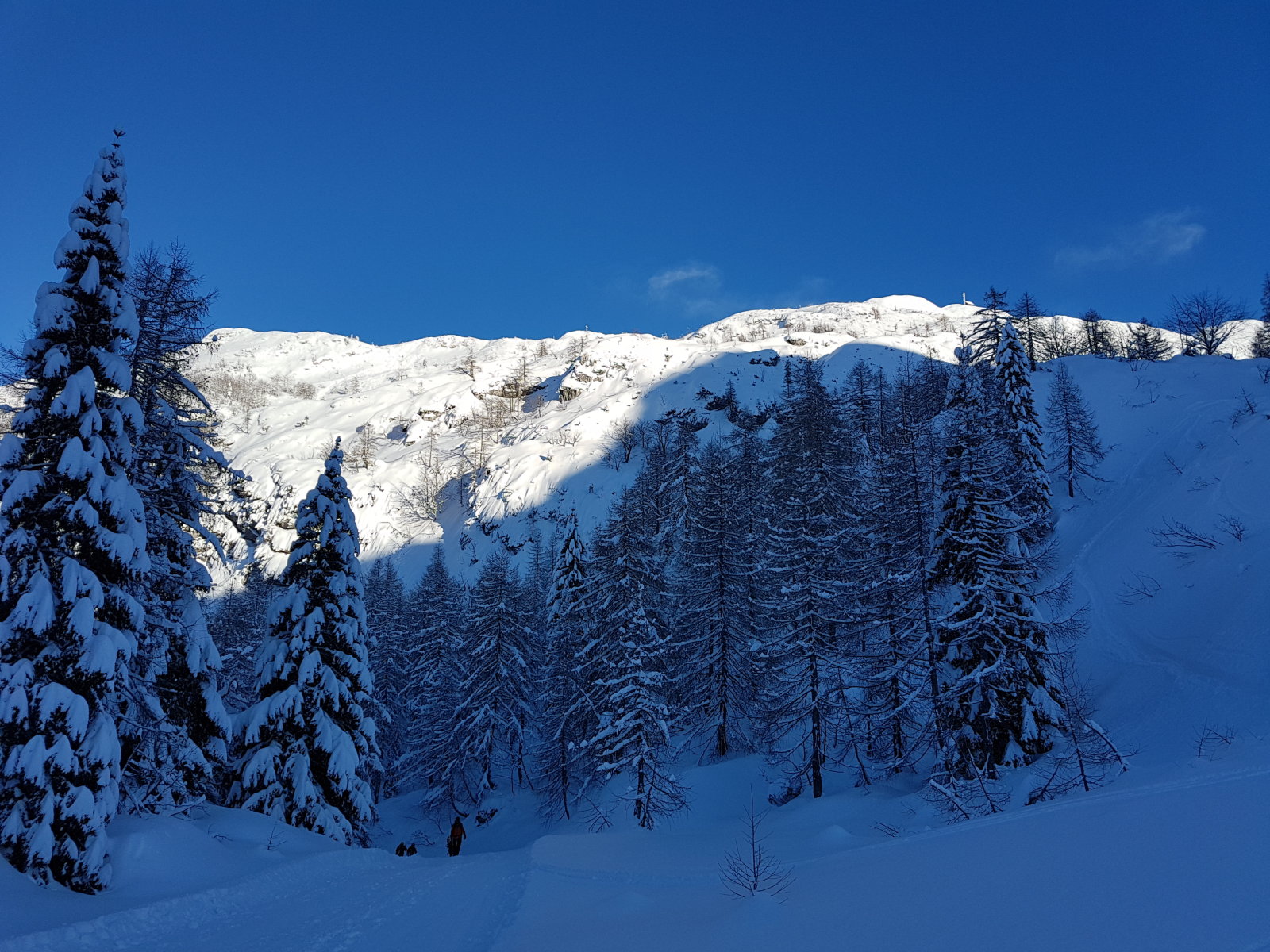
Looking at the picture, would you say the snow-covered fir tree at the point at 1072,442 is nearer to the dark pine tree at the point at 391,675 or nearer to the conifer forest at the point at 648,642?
the conifer forest at the point at 648,642

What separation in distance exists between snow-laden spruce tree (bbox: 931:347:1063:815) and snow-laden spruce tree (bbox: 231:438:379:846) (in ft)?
49.4

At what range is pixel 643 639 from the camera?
78.0 feet

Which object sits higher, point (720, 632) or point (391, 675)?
point (720, 632)

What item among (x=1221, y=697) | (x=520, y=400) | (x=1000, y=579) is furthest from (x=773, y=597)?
(x=520, y=400)

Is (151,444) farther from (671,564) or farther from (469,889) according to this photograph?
(671,564)

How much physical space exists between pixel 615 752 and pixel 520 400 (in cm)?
10858

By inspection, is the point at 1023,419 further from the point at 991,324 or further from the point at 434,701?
the point at 434,701

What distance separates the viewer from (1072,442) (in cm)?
3484

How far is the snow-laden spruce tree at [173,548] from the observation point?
1165cm

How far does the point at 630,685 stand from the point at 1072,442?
30.4 meters

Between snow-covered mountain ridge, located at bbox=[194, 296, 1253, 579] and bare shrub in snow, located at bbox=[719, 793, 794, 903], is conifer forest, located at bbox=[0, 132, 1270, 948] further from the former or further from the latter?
snow-covered mountain ridge, located at bbox=[194, 296, 1253, 579]

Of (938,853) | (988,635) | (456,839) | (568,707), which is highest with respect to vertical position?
(988,635)

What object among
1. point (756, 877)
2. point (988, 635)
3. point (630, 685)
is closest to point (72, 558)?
point (756, 877)

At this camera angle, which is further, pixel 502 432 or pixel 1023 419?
pixel 502 432
